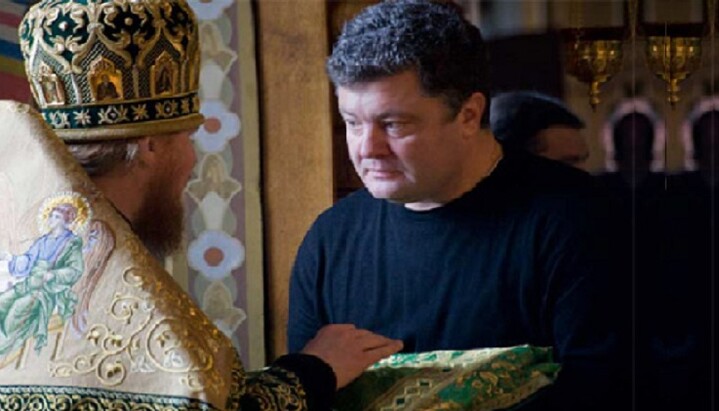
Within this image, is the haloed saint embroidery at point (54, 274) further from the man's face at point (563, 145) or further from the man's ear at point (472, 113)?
the man's face at point (563, 145)

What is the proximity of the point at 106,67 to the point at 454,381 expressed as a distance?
64 centimetres

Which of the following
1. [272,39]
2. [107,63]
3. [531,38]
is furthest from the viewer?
[272,39]

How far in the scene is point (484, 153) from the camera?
192 cm

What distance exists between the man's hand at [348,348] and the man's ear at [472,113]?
33cm

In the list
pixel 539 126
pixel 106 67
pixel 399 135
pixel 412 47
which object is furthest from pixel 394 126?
pixel 106 67

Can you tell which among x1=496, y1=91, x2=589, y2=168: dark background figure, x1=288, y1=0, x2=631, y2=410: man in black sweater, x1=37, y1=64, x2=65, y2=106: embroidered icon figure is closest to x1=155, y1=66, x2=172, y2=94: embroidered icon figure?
x1=37, y1=64, x2=65, y2=106: embroidered icon figure

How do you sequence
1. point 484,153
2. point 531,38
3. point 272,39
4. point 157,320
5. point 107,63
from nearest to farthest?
1. point 157,320
2. point 107,63
3. point 484,153
4. point 531,38
5. point 272,39

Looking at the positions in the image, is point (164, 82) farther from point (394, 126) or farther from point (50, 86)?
point (394, 126)

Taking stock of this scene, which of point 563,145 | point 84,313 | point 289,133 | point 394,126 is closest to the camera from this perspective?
point 84,313

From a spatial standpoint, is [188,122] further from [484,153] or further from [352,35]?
[484,153]

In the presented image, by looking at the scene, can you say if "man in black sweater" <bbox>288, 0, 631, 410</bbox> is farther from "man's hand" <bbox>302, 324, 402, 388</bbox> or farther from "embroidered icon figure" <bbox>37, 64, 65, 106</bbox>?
"embroidered icon figure" <bbox>37, 64, 65, 106</bbox>

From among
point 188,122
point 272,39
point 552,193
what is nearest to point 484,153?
point 552,193

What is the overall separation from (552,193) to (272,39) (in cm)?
85

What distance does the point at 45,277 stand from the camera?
1588 mm
